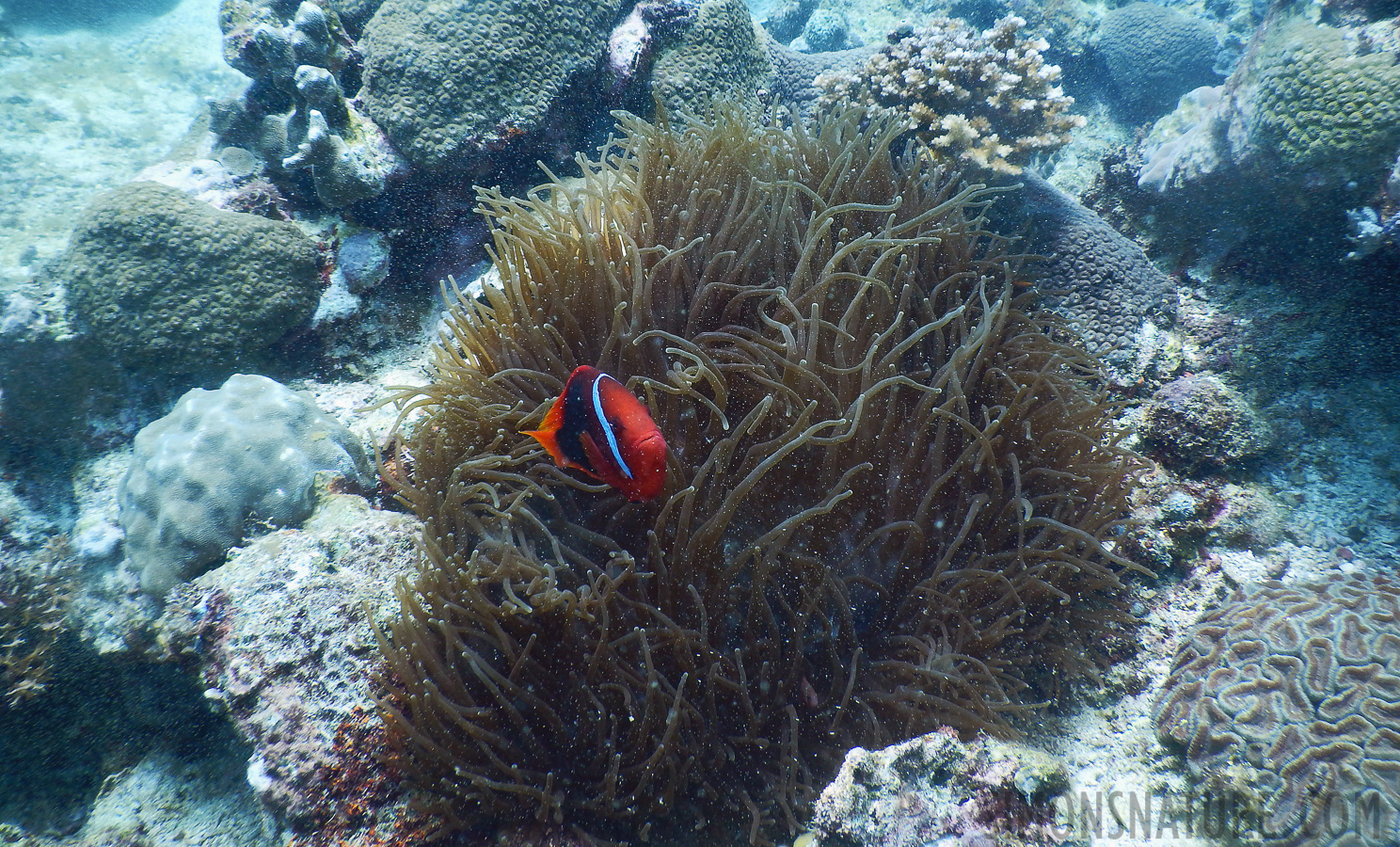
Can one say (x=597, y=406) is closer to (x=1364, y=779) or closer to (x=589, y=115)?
(x=1364, y=779)

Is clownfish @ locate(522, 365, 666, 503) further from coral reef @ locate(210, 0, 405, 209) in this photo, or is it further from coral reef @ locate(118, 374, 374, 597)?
coral reef @ locate(210, 0, 405, 209)

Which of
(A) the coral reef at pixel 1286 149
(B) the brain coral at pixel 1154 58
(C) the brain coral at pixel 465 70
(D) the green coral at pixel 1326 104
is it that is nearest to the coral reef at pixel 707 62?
(C) the brain coral at pixel 465 70

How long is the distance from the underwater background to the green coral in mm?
20

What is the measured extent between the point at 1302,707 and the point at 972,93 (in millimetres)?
3895

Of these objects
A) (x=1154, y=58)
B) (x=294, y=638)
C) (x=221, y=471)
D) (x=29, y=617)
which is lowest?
(x=29, y=617)

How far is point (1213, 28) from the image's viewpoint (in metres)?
8.89

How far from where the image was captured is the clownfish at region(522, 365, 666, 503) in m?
1.77

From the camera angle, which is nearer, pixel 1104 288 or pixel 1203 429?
pixel 1203 429

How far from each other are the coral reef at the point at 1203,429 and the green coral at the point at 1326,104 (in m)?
1.20

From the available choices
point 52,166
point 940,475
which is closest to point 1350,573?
point 940,475

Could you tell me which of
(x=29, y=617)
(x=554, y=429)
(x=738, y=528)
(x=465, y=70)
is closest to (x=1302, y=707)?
(x=738, y=528)

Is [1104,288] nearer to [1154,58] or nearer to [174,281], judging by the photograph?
[174,281]

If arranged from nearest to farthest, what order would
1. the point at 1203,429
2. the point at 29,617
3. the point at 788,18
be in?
1. the point at 1203,429
2. the point at 29,617
3. the point at 788,18

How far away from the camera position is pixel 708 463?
2.01 m
